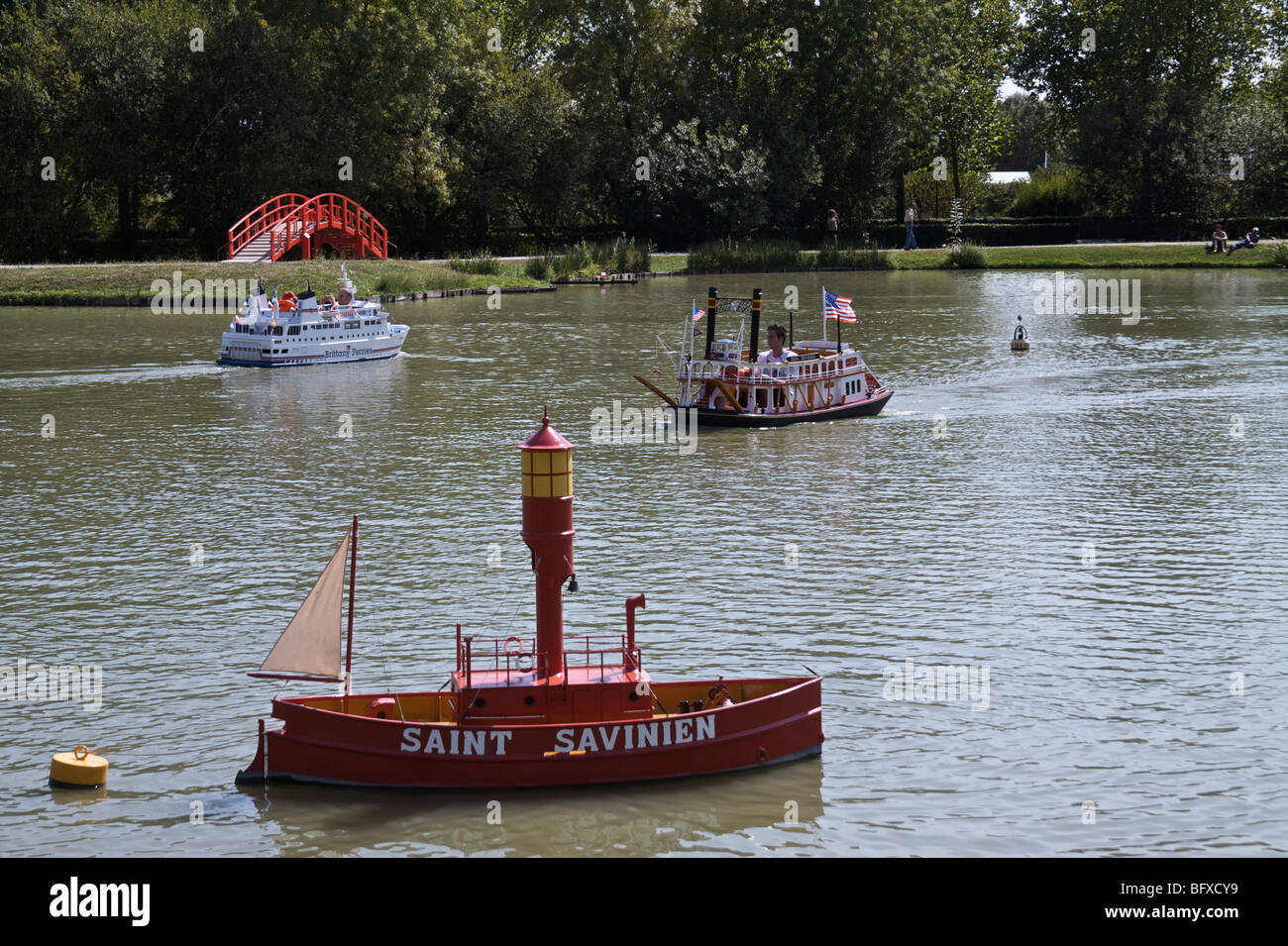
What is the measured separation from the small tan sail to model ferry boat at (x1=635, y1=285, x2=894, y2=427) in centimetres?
2456

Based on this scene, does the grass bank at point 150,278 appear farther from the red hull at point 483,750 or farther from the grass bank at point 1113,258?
the red hull at point 483,750

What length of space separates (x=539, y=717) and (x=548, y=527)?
236 cm

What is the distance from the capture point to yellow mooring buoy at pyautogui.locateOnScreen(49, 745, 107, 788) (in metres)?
18.0

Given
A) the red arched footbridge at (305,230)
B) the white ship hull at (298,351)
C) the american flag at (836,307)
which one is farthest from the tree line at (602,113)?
the american flag at (836,307)

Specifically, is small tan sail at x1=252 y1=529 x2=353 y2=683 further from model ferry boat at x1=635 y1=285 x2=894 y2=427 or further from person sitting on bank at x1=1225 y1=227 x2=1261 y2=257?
person sitting on bank at x1=1225 y1=227 x2=1261 y2=257

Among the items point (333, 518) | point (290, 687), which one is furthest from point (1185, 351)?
point (290, 687)

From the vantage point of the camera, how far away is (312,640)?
1912cm

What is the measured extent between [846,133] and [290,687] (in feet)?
Result: 323

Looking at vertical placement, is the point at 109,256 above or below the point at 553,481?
above

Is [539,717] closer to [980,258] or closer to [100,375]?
[100,375]

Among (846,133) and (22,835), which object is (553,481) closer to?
(22,835)

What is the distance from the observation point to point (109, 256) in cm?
9200

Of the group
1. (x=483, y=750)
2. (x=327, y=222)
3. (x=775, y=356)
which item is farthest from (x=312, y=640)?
(x=327, y=222)

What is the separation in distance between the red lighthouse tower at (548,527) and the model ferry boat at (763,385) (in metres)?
24.7
